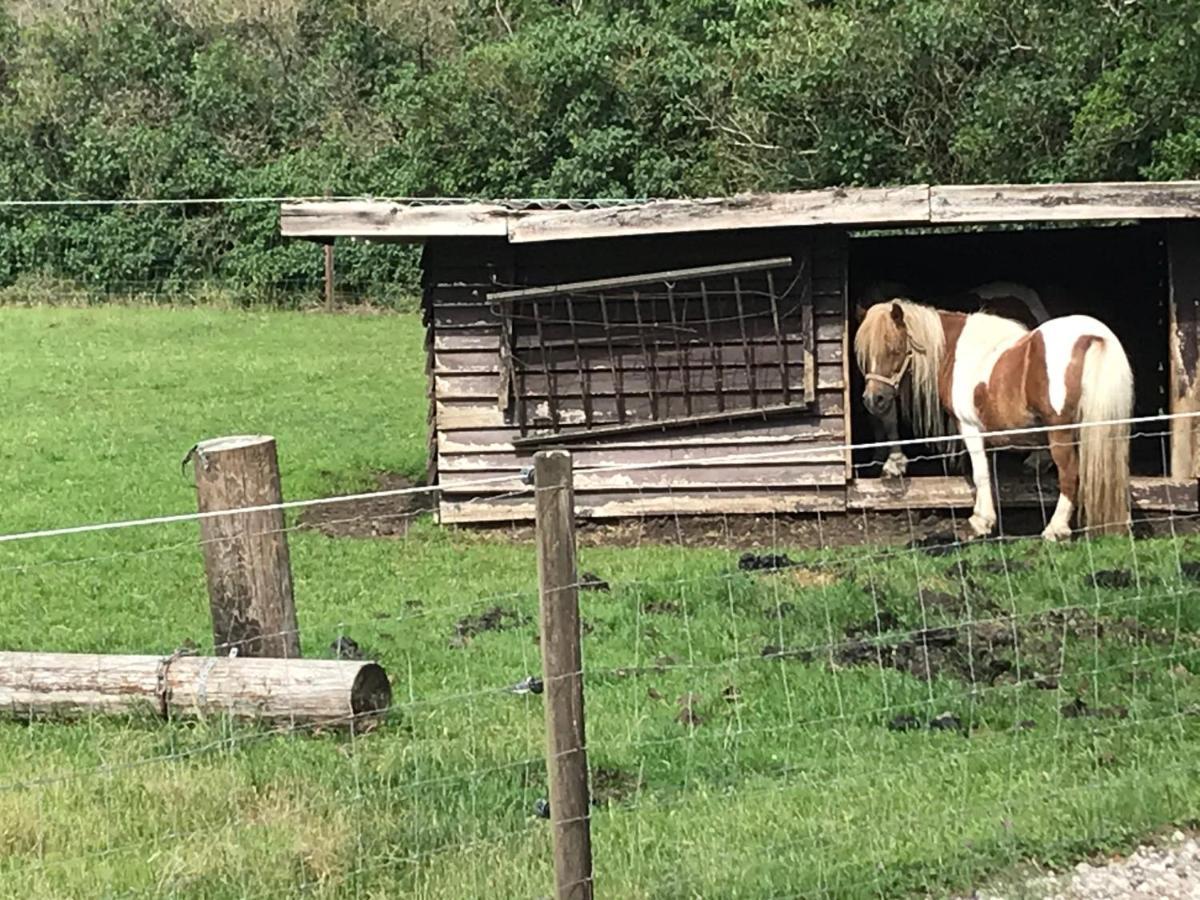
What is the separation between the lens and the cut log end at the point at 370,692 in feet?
18.8

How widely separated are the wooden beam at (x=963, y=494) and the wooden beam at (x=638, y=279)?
72.4 inches

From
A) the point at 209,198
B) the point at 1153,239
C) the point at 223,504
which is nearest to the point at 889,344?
the point at 1153,239

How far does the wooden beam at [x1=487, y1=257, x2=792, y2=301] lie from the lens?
34.7 ft

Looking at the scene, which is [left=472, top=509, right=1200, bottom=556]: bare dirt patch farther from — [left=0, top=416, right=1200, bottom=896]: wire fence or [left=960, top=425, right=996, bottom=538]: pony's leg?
[left=0, top=416, right=1200, bottom=896]: wire fence

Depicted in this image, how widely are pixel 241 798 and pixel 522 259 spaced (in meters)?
6.42

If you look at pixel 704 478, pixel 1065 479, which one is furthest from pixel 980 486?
pixel 704 478

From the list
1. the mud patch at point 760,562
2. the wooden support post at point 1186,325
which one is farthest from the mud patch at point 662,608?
the wooden support post at point 1186,325

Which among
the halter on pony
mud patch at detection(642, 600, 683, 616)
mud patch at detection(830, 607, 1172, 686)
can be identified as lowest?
mud patch at detection(830, 607, 1172, 686)

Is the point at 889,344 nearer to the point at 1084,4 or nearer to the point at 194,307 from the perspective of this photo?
the point at 1084,4

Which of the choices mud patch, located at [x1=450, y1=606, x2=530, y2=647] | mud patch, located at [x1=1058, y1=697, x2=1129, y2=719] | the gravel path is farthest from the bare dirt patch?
the gravel path

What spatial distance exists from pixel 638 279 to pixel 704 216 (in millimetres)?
853

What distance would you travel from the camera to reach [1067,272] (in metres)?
13.3

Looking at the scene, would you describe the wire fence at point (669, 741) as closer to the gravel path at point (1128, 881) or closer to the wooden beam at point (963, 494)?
the gravel path at point (1128, 881)

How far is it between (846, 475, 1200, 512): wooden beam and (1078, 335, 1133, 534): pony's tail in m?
1.09
